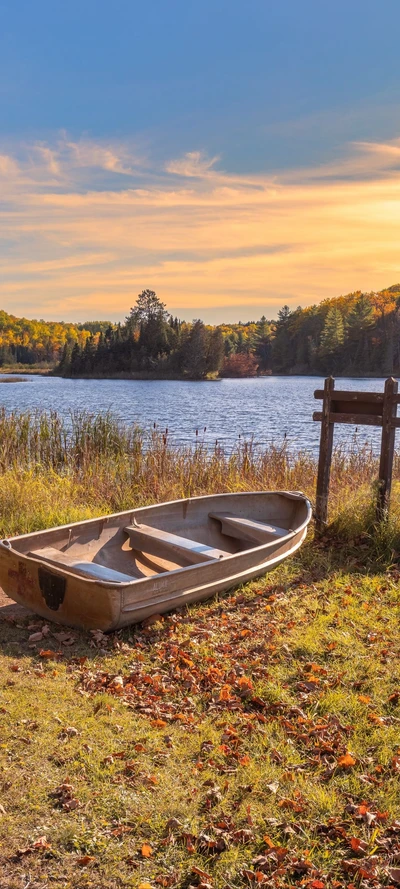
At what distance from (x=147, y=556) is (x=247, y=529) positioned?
4.16 ft

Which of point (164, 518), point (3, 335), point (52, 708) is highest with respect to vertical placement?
point (3, 335)

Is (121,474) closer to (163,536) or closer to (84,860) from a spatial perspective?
(163,536)

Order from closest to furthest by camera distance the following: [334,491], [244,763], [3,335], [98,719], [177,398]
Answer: [244,763], [98,719], [334,491], [177,398], [3,335]

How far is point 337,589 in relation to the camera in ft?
22.3

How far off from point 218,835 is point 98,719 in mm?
1256

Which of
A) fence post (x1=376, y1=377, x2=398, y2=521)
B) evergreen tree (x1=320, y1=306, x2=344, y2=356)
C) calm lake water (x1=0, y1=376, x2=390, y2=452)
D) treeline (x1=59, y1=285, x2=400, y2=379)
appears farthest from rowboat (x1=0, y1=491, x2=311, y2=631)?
evergreen tree (x1=320, y1=306, x2=344, y2=356)

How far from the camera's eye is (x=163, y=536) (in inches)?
267

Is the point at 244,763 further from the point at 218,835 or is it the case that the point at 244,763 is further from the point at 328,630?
the point at 328,630

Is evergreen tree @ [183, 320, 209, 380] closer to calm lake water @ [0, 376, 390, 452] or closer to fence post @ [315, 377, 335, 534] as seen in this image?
calm lake water @ [0, 376, 390, 452]

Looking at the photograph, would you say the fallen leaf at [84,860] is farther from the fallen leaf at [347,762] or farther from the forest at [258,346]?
the forest at [258,346]

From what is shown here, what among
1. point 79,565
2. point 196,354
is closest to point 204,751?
point 79,565

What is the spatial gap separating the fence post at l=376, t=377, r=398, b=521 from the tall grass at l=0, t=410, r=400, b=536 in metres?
0.15

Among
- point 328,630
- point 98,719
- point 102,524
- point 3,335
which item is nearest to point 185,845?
point 98,719

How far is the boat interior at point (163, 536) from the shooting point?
6.03 m
